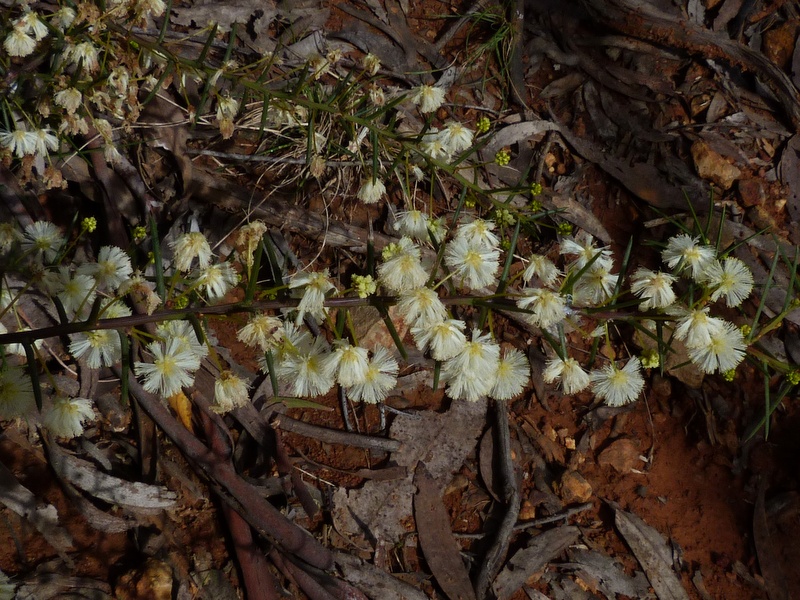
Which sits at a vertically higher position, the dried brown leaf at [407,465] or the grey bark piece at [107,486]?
the grey bark piece at [107,486]

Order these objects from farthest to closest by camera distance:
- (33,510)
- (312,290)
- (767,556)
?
(767,556), (33,510), (312,290)

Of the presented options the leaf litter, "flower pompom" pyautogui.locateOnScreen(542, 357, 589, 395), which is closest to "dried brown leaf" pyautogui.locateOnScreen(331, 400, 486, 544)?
the leaf litter

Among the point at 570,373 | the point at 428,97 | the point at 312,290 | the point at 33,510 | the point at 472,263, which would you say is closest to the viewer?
the point at 312,290

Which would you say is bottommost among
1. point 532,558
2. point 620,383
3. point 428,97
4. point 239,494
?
point 532,558

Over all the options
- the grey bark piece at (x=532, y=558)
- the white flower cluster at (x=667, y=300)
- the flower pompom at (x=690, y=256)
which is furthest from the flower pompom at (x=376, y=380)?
the grey bark piece at (x=532, y=558)

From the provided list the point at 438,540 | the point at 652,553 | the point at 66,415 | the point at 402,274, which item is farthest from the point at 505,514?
the point at 66,415

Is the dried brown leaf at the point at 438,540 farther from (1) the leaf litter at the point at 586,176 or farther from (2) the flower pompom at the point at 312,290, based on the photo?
(2) the flower pompom at the point at 312,290

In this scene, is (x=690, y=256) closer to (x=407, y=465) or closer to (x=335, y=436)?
(x=407, y=465)

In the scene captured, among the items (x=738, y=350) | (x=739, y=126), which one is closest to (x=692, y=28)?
(x=739, y=126)

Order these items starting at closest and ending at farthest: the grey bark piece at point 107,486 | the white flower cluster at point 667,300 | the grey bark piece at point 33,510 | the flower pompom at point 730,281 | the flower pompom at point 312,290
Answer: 1. the flower pompom at point 312,290
2. the white flower cluster at point 667,300
3. the flower pompom at point 730,281
4. the grey bark piece at point 33,510
5. the grey bark piece at point 107,486

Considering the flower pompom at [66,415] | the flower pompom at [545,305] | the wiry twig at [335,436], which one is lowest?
the wiry twig at [335,436]

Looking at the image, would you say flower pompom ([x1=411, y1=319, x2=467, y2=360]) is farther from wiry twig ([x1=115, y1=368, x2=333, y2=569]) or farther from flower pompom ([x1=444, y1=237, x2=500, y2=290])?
wiry twig ([x1=115, y1=368, x2=333, y2=569])

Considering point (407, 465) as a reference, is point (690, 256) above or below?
above
